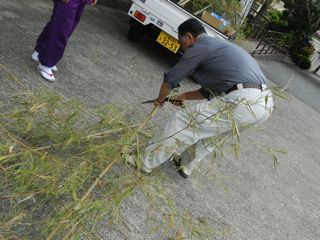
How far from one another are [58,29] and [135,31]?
285cm

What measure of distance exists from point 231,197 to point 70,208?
87.9 inches

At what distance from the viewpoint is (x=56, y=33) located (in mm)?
3801

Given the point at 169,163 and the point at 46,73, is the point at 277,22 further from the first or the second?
the point at 46,73

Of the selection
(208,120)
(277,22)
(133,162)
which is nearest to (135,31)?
(208,120)

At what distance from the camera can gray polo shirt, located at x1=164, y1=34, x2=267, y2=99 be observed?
299 centimetres

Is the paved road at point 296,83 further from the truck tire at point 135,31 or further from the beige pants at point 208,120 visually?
the beige pants at point 208,120

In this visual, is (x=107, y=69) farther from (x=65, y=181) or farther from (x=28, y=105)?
(x=65, y=181)

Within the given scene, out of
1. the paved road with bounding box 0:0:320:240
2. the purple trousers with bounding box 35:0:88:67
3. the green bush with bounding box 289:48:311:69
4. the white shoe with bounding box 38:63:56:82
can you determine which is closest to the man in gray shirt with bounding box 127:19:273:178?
the paved road with bounding box 0:0:320:240

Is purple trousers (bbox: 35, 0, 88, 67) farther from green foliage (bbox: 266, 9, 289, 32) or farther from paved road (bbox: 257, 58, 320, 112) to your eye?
green foliage (bbox: 266, 9, 289, 32)

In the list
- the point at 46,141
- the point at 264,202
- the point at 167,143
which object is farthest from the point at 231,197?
the point at 46,141

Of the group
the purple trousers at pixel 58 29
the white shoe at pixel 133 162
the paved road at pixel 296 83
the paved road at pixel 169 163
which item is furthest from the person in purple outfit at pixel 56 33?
the paved road at pixel 296 83

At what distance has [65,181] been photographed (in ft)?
7.59

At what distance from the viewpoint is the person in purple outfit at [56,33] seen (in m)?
3.73

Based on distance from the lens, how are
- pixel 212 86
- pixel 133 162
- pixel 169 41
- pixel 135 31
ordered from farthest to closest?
pixel 135 31 < pixel 169 41 < pixel 212 86 < pixel 133 162
